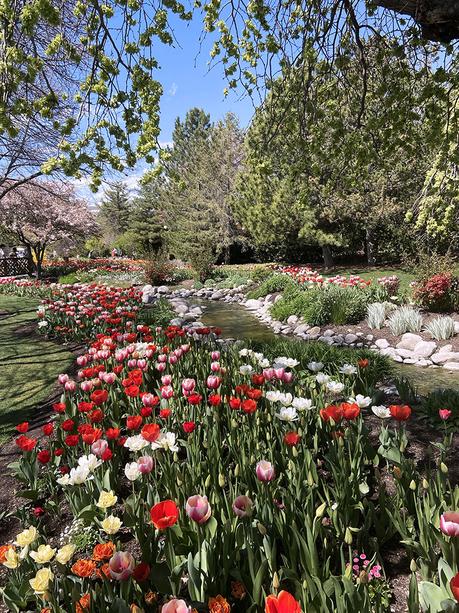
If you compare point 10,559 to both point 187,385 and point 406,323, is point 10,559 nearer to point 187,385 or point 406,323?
point 187,385

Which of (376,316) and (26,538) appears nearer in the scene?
(26,538)

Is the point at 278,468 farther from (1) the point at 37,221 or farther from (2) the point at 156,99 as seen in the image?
(1) the point at 37,221

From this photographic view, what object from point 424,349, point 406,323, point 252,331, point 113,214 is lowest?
point 252,331

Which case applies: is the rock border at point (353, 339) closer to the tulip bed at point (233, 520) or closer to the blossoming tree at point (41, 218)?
the tulip bed at point (233, 520)

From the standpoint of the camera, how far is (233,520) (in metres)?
1.97

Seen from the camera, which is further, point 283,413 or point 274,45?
point 274,45

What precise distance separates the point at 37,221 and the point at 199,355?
2121 centimetres

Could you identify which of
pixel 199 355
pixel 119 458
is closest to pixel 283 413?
pixel 119 458

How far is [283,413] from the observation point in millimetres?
2686

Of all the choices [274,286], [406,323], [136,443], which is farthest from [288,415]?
[274,286]

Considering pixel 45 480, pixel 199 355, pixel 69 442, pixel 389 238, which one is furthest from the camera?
pixel 389 238

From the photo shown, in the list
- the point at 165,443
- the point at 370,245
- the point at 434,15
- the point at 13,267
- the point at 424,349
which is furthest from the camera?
the point at 13,267

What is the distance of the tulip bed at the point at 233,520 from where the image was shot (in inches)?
61.9

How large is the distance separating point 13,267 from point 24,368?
25332 millimetres
